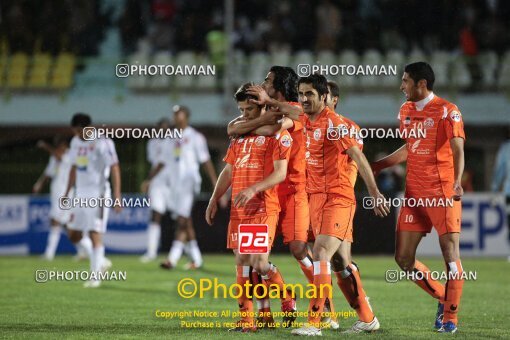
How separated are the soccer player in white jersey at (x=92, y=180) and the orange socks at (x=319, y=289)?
5.44 metres

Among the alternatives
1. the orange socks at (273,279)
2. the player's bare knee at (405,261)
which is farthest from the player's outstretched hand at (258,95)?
the player's bare knee at (405,261)

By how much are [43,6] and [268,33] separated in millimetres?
6653

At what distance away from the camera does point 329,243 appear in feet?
29.3

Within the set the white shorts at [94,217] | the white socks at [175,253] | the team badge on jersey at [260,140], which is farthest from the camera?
the white socks at [175,253]

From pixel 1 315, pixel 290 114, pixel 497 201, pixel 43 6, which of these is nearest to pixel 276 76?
pixel 290 114

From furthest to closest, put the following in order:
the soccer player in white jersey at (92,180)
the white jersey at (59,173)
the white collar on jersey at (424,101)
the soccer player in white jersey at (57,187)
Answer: the white jersey at (59,173)
the soccer player in white jersey at (57,187)
the soccer player in white jersey at (92,180)
the white collar on jersey at (424,101)

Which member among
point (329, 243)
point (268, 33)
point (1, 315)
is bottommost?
point (1, 315)

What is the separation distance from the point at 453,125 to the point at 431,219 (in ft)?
2.96

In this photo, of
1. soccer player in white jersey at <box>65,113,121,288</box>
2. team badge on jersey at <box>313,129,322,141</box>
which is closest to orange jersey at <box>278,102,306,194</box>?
team badge on jersey at <box>313,129,322,141</box>

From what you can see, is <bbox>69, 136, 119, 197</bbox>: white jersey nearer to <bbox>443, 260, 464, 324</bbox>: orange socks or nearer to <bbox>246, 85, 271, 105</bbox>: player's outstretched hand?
<bbox>246, 85, 271, 105</bbox>: player's outstretched hand

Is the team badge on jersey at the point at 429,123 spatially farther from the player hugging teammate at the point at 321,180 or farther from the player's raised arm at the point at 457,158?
the player's raised arm at the point at 457,158

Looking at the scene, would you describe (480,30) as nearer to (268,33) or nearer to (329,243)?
(268,33)

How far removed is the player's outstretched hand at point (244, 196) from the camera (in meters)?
8.61

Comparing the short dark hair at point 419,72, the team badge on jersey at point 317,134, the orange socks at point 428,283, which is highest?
the short dark hair at point 419,72
